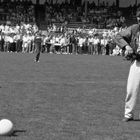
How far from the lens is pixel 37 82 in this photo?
18.1 meters

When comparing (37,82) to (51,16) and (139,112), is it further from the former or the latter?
(51,16)

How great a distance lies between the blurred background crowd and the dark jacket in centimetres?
3350

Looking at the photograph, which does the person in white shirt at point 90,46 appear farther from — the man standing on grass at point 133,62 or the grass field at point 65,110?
the man standing on grass at point 133,62

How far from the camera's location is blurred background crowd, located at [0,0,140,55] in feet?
159

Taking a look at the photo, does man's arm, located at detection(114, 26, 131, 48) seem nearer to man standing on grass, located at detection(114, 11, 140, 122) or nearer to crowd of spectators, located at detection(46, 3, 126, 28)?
man standing on grass, located at detection(114, 11, 140, 122)

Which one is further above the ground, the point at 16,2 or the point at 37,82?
the point at 16,2

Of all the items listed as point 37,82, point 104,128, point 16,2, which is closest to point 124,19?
point 16,2

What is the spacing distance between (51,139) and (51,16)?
50322mm

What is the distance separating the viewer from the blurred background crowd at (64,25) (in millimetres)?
48500

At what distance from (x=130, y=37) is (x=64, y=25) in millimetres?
45241

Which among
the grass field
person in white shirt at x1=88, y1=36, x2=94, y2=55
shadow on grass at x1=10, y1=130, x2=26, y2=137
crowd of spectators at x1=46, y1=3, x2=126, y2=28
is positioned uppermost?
crowd of spectators at x1=46, y1=3, x2=126, y2=28

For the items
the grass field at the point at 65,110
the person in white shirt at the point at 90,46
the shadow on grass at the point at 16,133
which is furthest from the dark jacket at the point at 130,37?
the person in white shirt at the point at 90,46

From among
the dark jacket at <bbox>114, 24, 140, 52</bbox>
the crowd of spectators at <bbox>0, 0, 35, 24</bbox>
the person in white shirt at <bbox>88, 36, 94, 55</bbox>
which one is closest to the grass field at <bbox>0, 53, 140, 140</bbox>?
the dark jacket at <bbox>114, 24, 140, 52</bbox>

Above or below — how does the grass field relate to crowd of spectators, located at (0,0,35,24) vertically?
below
